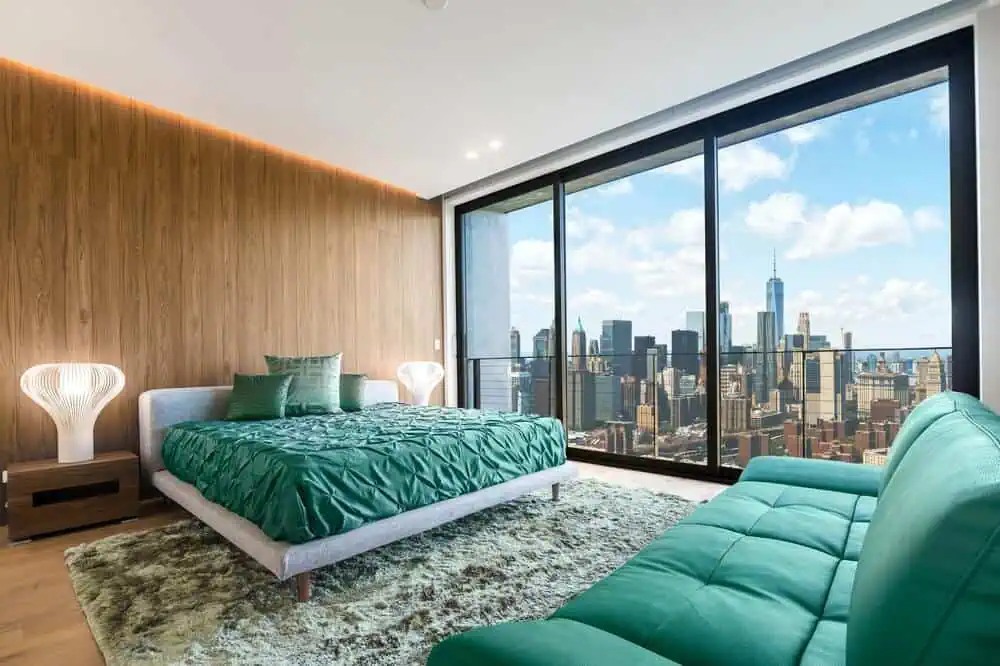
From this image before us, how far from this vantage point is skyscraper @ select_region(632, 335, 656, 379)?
14.4 feet

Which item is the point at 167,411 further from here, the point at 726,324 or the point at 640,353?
the point at 726,324

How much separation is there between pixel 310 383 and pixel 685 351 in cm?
290

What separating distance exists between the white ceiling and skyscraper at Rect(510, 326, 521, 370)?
6.89 ft

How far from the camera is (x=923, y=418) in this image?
56.6 inches

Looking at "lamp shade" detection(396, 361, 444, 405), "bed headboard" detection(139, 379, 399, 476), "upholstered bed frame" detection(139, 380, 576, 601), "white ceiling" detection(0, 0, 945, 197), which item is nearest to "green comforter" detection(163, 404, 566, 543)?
"upholstered bed frame" detection(139, 380, 576, 601)

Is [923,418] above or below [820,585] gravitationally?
above

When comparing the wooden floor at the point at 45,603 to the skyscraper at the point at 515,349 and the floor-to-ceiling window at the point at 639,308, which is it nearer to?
the floor-to-ceiling window at the point at 639,308

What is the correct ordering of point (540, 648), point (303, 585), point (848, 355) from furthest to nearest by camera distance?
point (848, 355), point (303, 585), point (540, 648)

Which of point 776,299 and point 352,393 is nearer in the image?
point 776,299

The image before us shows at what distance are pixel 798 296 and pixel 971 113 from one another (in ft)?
4.26

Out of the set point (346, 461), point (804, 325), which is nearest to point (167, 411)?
point (346, 461)

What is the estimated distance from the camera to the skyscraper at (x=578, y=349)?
4.82 metres

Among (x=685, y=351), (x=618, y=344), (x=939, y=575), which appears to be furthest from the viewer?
(x=618, y=344)

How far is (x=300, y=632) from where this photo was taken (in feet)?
5.99
